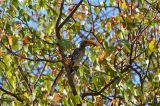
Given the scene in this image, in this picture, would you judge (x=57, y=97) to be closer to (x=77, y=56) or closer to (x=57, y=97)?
(x=57, y=97)

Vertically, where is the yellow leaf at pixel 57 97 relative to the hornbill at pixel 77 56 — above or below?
below

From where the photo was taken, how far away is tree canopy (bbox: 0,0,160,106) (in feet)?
14.5

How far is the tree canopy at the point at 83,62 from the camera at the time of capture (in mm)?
4406

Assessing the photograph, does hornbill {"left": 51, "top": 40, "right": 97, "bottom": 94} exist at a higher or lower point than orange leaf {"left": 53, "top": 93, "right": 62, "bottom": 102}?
higher

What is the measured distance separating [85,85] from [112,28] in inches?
47.3

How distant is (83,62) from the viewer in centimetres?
529

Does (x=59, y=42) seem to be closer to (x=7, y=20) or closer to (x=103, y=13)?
(x=7, y=20)

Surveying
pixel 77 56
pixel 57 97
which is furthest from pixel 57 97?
pixel 77 56

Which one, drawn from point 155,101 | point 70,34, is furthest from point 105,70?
point 70,34

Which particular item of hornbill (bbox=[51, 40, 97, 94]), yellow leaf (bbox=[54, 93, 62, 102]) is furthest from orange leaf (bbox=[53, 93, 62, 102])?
hornbill (bbox=[51, 40, 97, 94])

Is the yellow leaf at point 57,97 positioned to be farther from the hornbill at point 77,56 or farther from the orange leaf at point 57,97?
the hornbill at point 77,56

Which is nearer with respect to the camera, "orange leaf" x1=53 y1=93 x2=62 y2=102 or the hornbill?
"orange leaf" x1=53 y1=93 x2=62 y2=102

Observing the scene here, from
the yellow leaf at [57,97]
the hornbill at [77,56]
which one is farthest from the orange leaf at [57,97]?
the hornbill at [77,56]

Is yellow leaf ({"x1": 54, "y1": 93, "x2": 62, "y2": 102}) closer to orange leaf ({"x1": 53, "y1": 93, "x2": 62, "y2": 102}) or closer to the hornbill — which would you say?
orange leaf ({"x1": 53, "y1": 93, "x2": 62, "y2": 102})
